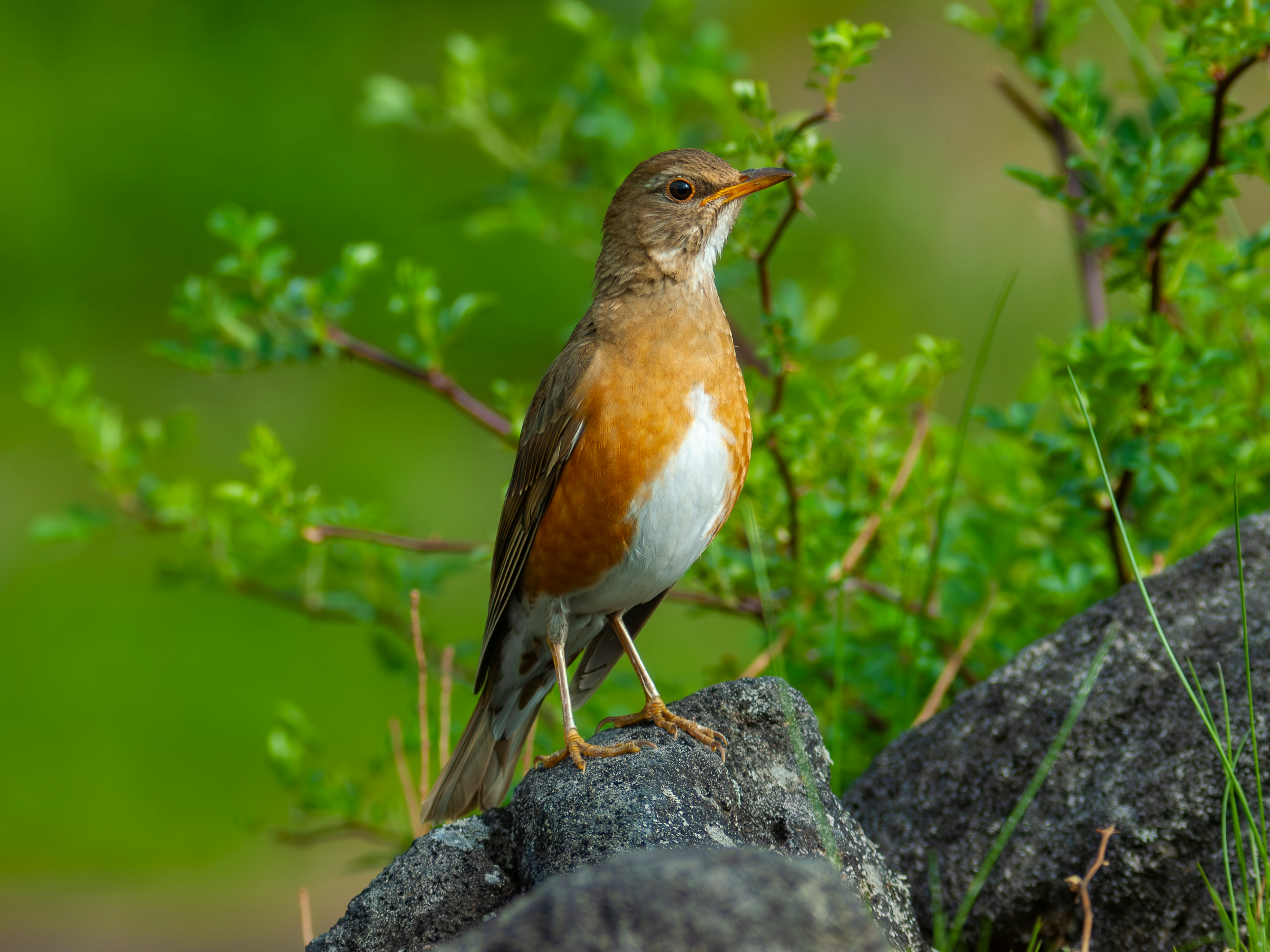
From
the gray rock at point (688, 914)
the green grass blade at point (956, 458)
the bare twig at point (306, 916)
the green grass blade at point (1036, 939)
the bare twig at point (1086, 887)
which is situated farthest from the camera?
the green grass blade at point (956, 458)

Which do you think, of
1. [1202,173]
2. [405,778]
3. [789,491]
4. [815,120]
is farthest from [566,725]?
[1202,173]

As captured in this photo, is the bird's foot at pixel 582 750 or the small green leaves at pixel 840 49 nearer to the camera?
the bird's foot at pixel 582 750

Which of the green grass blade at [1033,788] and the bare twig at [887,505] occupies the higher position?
the bare twig at [887,505]

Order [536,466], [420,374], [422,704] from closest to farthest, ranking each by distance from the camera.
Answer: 1. [422,704]
2. [536,466]
3. [420,374]

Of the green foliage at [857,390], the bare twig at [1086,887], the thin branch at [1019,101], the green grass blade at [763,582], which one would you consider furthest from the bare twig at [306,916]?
the thin branch at [1019,101]

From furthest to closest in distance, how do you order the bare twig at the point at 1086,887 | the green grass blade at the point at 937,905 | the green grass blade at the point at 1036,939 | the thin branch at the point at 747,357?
the thin branch at the point at 747,357, the green grass blade at the point at 937,905, the green grass blade at the point at 1036,939, the bare twig at the point at 1086,887

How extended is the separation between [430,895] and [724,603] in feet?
6.18

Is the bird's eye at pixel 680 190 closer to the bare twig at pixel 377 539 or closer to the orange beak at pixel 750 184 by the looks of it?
the orange beak at pixel 750 184

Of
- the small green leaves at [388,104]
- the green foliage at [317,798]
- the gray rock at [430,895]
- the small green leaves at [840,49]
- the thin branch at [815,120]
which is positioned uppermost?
the small green leaves at [388,104]

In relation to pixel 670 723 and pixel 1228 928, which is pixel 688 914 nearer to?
pixel 1228 928

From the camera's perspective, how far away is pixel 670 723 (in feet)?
10.3

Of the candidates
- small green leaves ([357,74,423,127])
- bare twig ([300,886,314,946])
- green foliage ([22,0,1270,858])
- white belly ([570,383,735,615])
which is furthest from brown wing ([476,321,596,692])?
small green leaves ([357,74,423,127])

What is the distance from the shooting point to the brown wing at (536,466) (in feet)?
11.3

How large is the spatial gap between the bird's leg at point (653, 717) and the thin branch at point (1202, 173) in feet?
6.21
